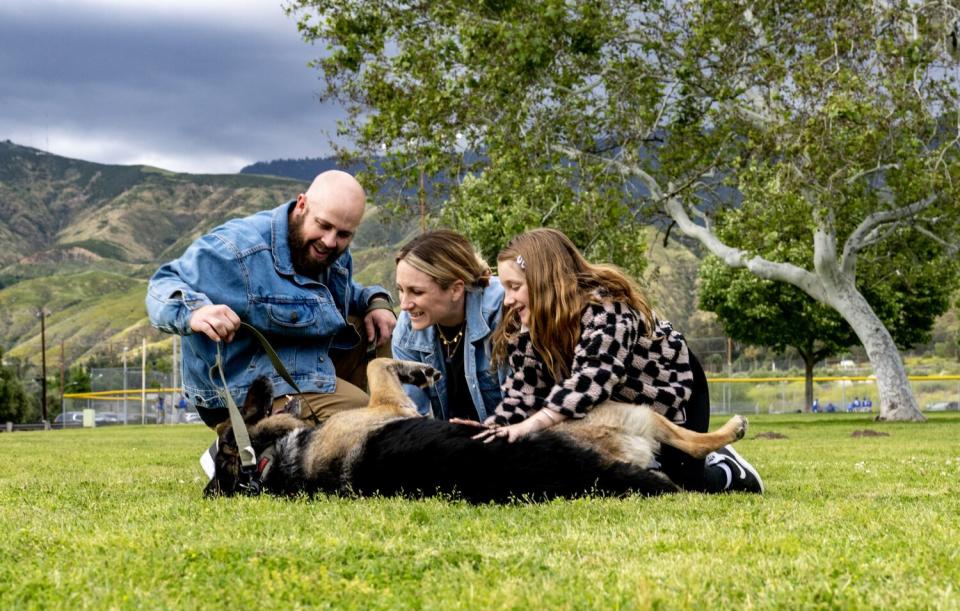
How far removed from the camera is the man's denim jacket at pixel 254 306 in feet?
21.7

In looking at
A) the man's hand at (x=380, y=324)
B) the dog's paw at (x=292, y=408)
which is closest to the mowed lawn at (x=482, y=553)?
the dog's paw at (x=292, y=408)

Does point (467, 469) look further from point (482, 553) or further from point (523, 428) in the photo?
point (482, 553)

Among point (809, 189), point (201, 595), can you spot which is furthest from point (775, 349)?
point (201, 595)

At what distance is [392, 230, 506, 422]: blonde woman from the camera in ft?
21.7

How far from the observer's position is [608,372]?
5.55 m

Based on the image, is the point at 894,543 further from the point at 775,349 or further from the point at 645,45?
the point at 775,349

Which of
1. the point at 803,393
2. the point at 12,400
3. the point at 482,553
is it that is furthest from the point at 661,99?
the point at 12,400

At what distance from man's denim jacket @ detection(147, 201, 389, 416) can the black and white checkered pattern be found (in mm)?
1536

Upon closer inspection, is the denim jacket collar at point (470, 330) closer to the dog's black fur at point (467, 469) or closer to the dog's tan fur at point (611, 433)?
the dog's tan fur at point (611, 433)

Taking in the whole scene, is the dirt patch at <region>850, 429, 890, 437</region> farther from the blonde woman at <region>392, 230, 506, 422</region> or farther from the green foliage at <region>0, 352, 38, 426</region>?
the green foliage at <region>0, 352, 38, 426</region>

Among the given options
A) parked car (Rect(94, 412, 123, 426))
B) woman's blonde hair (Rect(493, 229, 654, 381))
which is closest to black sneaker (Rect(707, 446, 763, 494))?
woman's blonde hair (Rect(493, 229, 654, 381))

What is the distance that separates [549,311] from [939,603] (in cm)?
317

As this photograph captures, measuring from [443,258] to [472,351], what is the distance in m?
0.70

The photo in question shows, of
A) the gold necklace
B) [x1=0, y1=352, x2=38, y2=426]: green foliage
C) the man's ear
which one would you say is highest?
the man's ear
